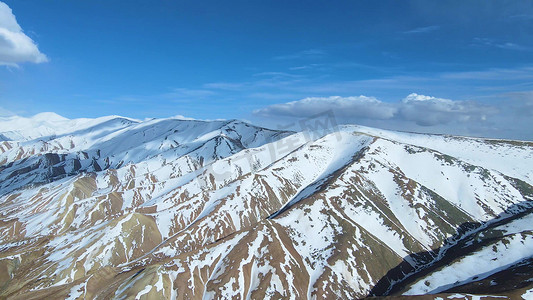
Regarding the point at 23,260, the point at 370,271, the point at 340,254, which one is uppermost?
the point at 23,260

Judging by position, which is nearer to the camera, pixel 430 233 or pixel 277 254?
pixel 277 254

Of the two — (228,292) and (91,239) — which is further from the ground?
(91,239)

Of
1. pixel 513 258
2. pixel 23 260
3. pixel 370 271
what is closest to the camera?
pixel 513 258

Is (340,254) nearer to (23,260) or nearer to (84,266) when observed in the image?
(84,266)

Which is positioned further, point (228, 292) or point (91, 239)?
point (91, 239)

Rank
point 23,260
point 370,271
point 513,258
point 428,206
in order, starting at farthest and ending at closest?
1. point 428,206
2. point 23,260
3. point 370,271
4. point 513,258

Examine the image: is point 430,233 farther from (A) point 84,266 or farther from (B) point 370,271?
(A) point 84,266

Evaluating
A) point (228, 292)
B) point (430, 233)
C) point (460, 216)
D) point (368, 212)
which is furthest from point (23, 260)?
point (460, 216)

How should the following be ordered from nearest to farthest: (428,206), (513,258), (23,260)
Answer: (513,258) → (23,260) → (428,206)

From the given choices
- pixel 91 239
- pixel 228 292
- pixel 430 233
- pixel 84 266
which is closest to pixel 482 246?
pixel 430 233
